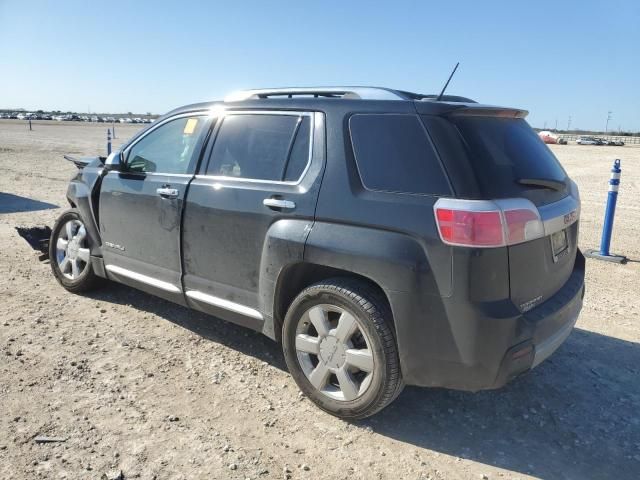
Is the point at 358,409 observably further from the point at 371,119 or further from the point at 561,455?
the point at 371,119

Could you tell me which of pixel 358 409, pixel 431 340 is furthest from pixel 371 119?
pixel 358 409

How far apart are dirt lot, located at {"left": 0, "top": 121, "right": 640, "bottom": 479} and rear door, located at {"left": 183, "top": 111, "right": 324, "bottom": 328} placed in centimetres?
57

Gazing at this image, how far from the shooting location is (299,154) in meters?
3.28

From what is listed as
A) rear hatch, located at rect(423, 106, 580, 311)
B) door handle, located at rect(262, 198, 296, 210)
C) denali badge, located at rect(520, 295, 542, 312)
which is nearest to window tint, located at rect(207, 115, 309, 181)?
door handle, located at rect(262, 198, 296, 210)

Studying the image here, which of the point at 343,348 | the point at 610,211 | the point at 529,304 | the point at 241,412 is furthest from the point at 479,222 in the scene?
the point at 610,211

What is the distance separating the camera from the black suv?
8.54 ft

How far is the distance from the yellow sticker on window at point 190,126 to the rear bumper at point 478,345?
2.29 m

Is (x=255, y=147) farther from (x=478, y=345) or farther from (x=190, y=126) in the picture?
(x=478, y=345)

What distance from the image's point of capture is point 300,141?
10.8 ft

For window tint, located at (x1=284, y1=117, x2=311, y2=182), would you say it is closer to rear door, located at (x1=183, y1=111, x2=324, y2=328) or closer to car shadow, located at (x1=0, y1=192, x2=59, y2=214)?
rear door, located at (x1=183, y1=111, x2=324, y2=328)

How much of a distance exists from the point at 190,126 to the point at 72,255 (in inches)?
75.9

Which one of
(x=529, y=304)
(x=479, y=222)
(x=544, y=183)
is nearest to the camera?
(x=479, y=222)

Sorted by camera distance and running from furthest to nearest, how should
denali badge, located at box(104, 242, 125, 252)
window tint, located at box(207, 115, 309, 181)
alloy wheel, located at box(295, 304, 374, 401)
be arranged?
denali badge, located at box(104, 242, 125, 252) → window tint, located at box(207, 115, 309, 181) → alloy wheel, located at box(295, 304, 374, 401)

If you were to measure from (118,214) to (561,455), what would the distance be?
3.69 meters
